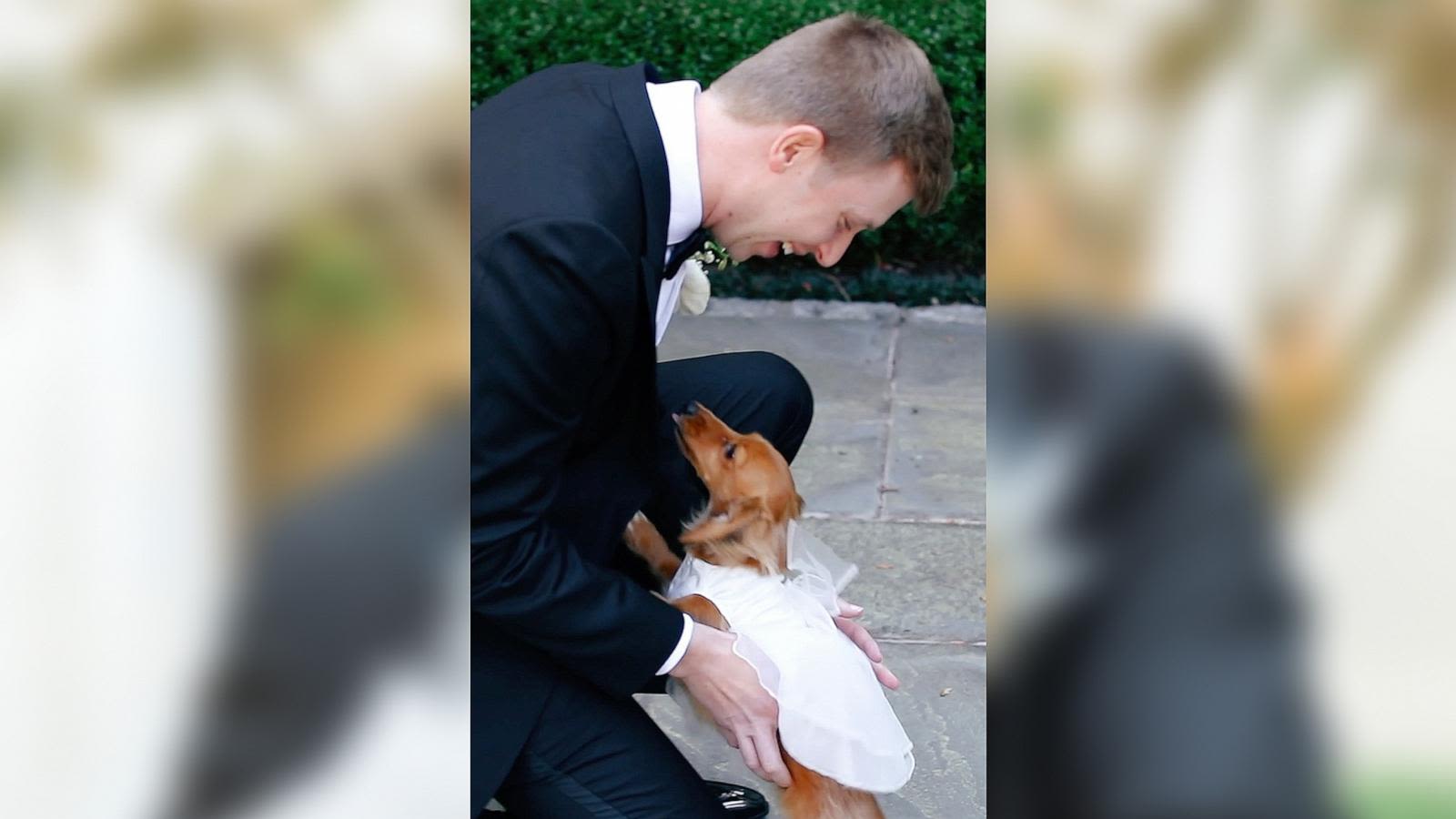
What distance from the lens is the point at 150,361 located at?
4.94 ft

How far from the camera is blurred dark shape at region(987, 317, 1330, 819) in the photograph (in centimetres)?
146

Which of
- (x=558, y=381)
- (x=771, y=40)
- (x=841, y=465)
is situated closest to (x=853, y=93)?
(x=558, y=381)

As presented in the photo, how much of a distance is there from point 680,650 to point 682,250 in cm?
58

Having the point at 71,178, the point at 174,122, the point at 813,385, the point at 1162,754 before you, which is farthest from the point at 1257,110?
the point at 813,385

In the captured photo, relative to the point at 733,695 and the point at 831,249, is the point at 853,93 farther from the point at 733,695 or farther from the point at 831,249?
the point at 733,695

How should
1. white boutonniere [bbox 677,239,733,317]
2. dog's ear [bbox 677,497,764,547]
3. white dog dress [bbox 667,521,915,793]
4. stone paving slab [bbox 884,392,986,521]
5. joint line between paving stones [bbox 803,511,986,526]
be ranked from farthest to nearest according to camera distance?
stone paving slab [bbox 884,392,986,521]
joint line between paving stones [bbox 803,511,986,526]
dog's ear [bbox 677,497,764,547]
white boutonniere [bbox 677,239,733,317]
white dog dress [bbox 667,521,915,793]

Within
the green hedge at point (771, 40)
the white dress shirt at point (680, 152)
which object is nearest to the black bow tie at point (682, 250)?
the white dress shirt at point (680, 152)

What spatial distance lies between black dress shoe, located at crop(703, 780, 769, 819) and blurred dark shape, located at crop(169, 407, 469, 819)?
1.32m

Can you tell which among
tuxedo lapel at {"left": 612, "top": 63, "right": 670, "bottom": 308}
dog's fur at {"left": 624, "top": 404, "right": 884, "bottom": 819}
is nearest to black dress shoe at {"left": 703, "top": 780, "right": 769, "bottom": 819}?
dog's fur at {"left": 624, "top": 404, "right": 884, "bottom": 819}

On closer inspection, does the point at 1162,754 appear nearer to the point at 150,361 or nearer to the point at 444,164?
the point at 444,164

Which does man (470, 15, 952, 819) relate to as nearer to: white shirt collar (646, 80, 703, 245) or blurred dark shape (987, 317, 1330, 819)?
white shirt collar (646, 80, 703, 245)

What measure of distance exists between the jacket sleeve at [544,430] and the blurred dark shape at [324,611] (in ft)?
1.15

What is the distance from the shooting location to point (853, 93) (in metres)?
2.03

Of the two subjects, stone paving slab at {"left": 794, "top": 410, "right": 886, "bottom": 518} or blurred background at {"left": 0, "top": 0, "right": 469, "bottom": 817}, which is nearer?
blurred background at {"left": 0, "top": 0, "right": 469, "bottom": 817}
